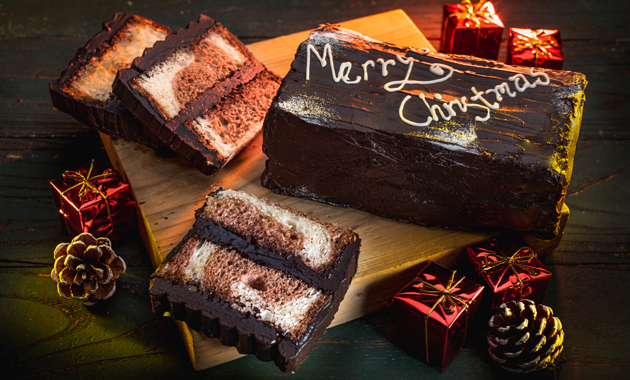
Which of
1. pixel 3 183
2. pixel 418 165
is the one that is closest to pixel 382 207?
pixel 418 165

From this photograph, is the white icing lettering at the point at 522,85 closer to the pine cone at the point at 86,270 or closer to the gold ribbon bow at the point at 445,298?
the gold ribbon bow at the point at 445,298

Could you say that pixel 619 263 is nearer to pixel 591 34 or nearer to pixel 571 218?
pixel 571 218

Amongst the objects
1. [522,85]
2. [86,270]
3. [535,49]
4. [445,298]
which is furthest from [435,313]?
[535,49]

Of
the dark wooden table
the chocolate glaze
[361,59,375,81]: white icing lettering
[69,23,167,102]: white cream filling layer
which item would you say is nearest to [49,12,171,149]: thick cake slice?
[69,23,167,102]: white cream filling layer

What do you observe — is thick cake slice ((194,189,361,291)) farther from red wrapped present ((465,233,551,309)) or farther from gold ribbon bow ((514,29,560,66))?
gold ribbon bow ((514,29,560,66))

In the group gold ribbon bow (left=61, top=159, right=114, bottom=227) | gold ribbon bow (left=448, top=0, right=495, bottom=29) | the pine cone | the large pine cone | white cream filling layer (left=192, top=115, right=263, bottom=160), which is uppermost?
gold ribbon bow (left=448, top=0, right=495, bottom=29)

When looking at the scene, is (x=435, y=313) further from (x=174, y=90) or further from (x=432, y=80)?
(x=174, y=90)

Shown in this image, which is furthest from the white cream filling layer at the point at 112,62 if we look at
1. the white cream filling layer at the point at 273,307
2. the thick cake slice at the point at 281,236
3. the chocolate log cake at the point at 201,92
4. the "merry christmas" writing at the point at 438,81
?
the white cream filling layer at the point at 273,307
